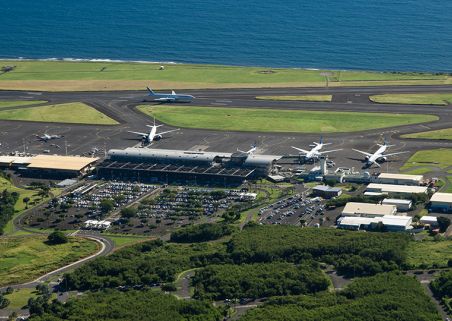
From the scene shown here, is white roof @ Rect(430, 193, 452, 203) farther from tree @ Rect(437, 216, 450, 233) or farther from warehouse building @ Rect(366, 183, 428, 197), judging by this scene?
tree @ Rect(437, 216, 450, 233)

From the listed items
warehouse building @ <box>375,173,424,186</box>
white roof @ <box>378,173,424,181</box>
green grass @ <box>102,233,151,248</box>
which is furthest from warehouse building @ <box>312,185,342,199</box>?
green grass @ <box>102,233,151,248</box>

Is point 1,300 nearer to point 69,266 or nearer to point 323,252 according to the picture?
point 69,266

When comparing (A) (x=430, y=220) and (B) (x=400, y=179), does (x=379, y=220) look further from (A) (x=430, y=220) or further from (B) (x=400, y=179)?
(B) (x=400, y=179)

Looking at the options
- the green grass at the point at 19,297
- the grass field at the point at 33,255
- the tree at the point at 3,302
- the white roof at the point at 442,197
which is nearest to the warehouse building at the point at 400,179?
the white roof at the point at 442,197

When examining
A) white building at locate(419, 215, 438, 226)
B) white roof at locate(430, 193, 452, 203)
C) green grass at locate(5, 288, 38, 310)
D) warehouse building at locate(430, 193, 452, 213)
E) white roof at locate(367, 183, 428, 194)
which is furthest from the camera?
white roof at locate(367, 183, 428, 194)

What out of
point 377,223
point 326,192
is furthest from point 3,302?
point 326,192
